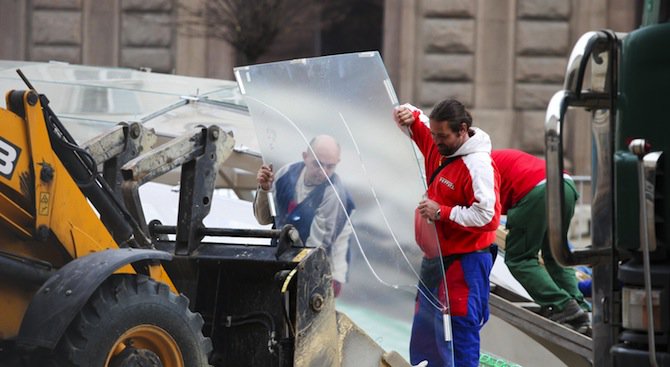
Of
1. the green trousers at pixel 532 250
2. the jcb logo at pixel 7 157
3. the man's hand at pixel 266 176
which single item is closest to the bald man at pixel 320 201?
the man's hand at pixel 266 176

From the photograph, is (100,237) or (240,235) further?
(240,235)

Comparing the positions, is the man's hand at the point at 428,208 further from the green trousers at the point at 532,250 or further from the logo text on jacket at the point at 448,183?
the green trousers at the point at 532,250

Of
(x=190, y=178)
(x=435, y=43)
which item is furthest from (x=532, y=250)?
(x=435, y=43)

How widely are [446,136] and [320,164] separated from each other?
590 millimetres

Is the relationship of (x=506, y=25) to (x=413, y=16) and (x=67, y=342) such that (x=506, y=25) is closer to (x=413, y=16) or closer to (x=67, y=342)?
(x=413, y=16)

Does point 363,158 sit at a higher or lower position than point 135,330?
higher

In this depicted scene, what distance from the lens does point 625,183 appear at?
14.4ft

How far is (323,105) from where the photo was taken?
6191 millimetres

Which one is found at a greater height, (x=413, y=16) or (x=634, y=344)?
(x=413, y=16)

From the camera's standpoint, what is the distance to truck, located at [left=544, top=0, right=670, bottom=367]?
426cm

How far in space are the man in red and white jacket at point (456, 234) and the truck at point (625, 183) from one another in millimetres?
1417

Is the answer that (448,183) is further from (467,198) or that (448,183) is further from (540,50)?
(540,50)

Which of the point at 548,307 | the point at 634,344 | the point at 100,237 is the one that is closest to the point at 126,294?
the point at 100,237

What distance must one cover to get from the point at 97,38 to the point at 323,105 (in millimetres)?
11292
